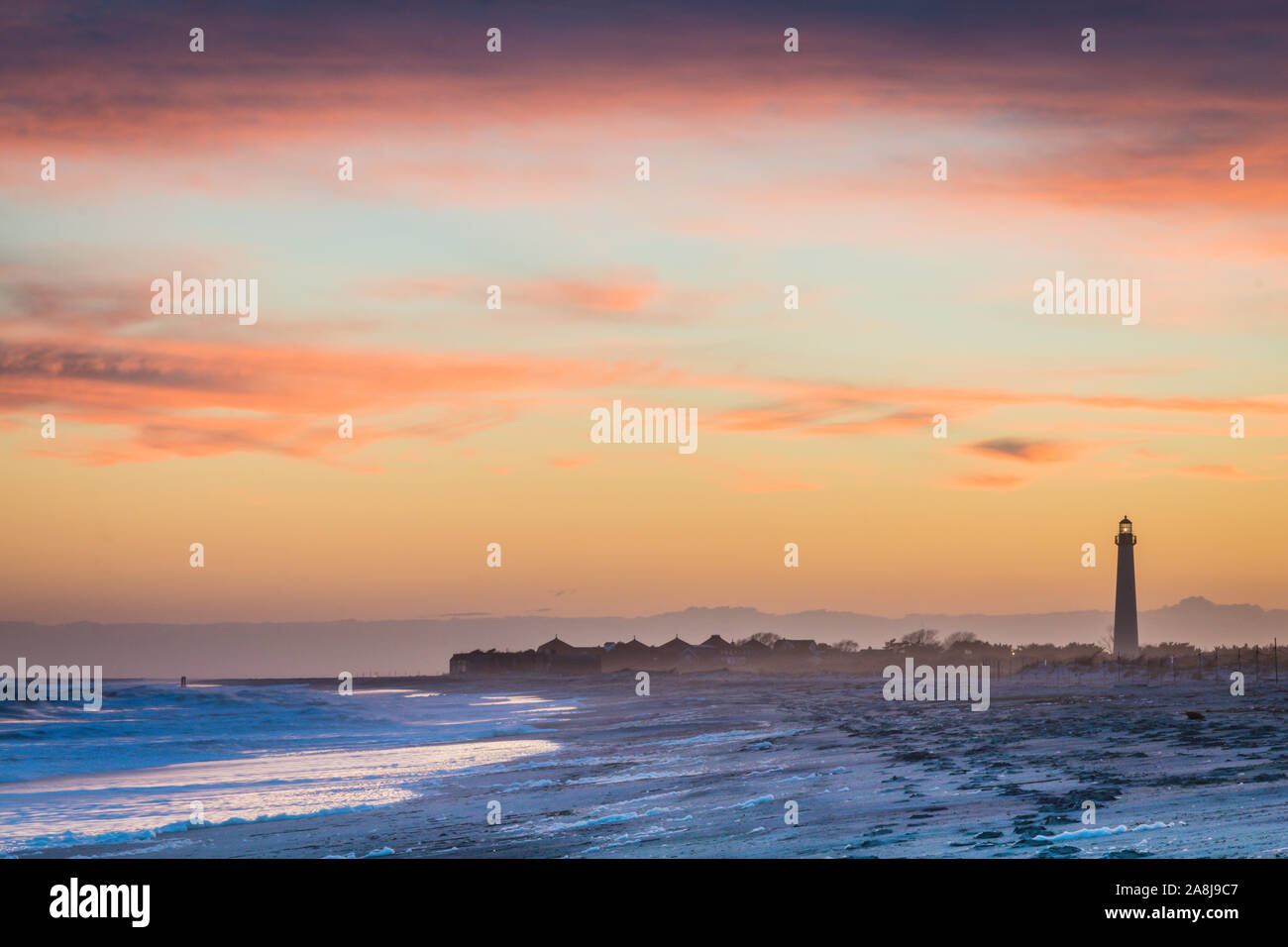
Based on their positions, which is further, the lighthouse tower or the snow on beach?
the lighthouse tower

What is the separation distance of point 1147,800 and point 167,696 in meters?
82.7

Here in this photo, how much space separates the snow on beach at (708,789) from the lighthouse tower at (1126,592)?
70388mm

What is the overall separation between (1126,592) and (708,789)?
101 m

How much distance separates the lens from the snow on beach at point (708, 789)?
15008 mm

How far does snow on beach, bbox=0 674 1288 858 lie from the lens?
49.2 feet

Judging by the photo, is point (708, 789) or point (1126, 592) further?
point (1126, 592)

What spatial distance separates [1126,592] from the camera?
111750 mm

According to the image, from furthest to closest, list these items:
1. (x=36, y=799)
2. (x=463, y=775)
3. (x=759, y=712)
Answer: (x=759, y=712), (x=463, y=775), (x=36, y=799)

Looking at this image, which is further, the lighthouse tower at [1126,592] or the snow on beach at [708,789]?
the lighthouse tower at [1126,592]

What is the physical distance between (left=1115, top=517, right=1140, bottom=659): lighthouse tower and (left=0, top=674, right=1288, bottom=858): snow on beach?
70.4 meters

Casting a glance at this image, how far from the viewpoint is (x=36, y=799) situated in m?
25.7
